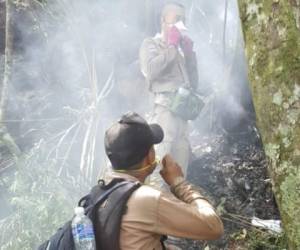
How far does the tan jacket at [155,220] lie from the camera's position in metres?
2.12

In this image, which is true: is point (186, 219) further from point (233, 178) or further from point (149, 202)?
point (233, 178)

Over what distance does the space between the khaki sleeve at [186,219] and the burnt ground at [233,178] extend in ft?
6.99

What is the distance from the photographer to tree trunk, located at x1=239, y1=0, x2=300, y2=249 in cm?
163

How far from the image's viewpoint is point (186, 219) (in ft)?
7.14

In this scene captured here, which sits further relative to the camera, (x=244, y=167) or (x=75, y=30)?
(x=75, y=30)

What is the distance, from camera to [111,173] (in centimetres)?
234

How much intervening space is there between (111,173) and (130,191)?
0.23 meters

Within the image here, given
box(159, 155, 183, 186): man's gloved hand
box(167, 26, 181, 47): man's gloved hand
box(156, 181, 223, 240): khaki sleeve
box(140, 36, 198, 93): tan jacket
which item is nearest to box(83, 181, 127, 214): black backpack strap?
box(156, 181, 223, 240): khaki sleeve

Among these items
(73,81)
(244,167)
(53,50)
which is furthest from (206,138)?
(53,50)

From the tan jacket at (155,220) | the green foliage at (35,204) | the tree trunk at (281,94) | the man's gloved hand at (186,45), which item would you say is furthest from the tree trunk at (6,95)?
the tree trunk at (281,94)

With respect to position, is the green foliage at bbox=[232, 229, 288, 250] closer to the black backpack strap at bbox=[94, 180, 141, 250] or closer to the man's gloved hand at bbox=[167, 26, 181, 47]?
the black backpack strap at bbox=[94, 180, 141, 250]

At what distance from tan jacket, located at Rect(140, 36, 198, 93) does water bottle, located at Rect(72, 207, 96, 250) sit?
9.98ft

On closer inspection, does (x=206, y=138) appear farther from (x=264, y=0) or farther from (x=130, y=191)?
(x=264, y=0)

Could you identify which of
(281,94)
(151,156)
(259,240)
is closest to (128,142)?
(151,156)
